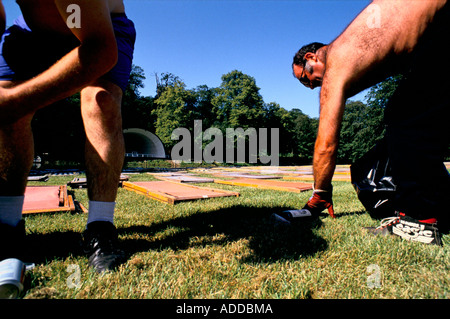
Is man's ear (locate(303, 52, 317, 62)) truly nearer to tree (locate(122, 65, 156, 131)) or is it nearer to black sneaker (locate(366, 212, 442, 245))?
black sneaker (locate(366, 212, 442, 245))

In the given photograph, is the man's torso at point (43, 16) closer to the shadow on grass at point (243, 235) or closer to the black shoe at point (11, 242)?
the black shoe at point (11, 242)

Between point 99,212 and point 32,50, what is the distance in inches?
47.3

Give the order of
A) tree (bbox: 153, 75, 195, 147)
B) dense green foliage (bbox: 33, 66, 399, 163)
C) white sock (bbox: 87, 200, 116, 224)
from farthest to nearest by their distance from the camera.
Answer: tree (bbox: 153, 75, 195, 147), dense green foliage (bbox: 33, 66, 399, 163), white sock (bbox: 87, 200, 116, 224)

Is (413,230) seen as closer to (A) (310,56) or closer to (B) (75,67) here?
(A) (310,56)

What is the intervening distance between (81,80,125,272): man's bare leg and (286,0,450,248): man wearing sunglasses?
1.48m

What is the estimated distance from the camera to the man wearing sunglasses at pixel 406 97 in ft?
4.27

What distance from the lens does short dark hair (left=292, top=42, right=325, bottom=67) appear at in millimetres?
2451

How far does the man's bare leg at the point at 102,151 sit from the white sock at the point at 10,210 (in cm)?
47

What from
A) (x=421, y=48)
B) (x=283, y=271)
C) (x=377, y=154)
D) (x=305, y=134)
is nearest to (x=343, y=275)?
(x=283, y=271)

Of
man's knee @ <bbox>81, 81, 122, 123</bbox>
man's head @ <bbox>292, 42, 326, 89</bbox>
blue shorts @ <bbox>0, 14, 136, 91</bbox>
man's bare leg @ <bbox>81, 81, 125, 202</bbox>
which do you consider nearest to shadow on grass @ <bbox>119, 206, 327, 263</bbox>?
man's bare leg @ <bbox>81, 81, 125, 202</bbox>

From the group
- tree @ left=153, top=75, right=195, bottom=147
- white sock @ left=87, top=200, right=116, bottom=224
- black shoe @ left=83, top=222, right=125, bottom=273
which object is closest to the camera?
black shoe @ left=83, top=222, right=125, bottom=273

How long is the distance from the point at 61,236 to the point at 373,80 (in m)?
2.58

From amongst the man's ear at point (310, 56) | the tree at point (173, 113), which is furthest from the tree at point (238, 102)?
the man's ear at point (310, 56)
